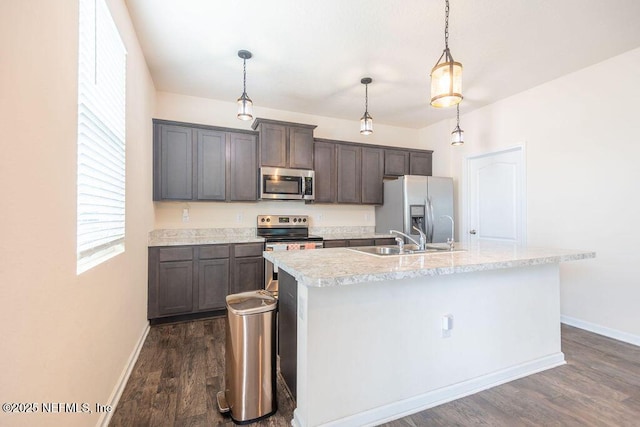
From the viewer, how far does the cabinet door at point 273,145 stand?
3.87 metres

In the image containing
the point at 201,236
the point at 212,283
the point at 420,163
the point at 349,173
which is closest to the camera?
the point at 212,283

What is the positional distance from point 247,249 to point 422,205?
2.53 m

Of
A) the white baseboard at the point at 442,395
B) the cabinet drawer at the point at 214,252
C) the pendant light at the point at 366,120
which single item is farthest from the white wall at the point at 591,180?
the cabinet drawer at the point at 214,252

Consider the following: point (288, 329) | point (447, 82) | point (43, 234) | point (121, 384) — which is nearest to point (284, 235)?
point (288, 329)

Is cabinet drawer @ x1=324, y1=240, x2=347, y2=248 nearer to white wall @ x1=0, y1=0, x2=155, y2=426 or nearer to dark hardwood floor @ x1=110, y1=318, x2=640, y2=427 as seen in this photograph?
dark hardwood floor @ x1=110, y1=318, x2=640, y2=427

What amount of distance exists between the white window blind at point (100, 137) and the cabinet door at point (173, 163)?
138cm

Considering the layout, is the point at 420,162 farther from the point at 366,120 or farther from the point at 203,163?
the point at 203,163

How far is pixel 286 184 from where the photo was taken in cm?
402

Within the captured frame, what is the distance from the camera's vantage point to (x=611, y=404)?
1908 millimetres

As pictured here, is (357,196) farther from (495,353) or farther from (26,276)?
(26,276)

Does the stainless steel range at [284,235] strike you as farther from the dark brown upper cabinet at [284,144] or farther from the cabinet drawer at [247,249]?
the dark brown upper cabinet at [284,144]

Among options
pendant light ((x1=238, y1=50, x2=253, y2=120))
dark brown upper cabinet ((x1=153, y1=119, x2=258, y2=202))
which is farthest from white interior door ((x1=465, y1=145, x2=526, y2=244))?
pendant light ((x1=238, y1=50, x2=253, y2=120))

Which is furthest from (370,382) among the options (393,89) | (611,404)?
(393,89)

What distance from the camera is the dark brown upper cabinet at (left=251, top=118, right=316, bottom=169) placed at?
388 cm
